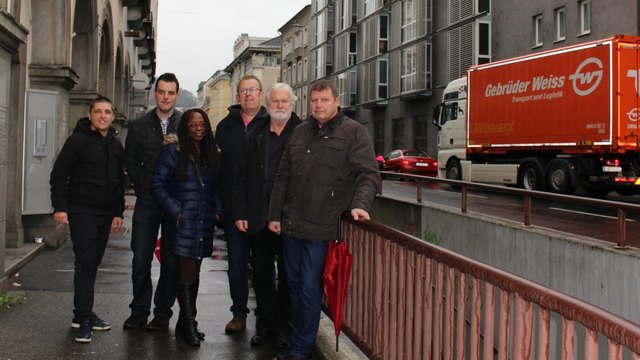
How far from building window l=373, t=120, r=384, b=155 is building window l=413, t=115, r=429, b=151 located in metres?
5.07

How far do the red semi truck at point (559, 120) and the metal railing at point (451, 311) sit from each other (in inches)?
485

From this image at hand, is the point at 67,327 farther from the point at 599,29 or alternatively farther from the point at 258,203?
the point at 599,29

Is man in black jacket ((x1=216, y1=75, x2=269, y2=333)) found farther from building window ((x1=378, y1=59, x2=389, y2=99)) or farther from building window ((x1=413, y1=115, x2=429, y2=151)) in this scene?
building window ((x1=378, y1=59, x2=389, y2=99))

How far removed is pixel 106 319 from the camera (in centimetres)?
540

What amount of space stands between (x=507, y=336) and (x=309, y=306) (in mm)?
1815

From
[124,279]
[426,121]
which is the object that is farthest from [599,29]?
[124,279]

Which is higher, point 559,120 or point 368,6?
point 368,6

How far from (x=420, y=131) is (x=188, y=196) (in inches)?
1256

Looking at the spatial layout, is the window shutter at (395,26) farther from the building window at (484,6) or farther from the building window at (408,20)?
the building window at (484,6)

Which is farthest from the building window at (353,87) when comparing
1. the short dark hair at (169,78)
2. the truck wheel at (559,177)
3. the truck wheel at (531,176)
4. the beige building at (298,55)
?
the short dark hair at (169,78)

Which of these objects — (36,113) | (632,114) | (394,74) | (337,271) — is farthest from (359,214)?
(394,74)

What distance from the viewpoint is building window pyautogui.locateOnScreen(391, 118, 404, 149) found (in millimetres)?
38322

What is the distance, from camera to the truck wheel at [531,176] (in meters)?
17.3

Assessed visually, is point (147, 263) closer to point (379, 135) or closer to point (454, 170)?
point (454, 170)
